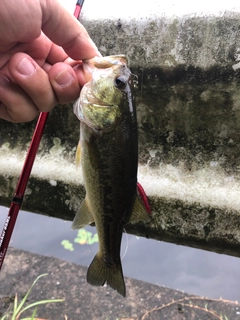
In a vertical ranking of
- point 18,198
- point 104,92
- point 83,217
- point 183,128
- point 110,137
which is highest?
point 104,92

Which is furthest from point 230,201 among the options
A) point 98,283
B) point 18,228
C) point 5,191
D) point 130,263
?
point 18,228

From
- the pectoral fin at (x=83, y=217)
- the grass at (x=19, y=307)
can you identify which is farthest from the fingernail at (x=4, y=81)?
the grass at (x=19, y=307)

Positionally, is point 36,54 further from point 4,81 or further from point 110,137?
point 110,137

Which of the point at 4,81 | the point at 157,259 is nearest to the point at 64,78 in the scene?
the point at 4,81

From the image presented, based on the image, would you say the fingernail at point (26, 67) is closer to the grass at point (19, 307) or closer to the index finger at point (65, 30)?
the index finger at point (65, 30)

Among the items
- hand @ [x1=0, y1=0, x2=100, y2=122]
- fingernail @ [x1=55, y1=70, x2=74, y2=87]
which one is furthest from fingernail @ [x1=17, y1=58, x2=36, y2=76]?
fingernail @ [x1=55, y1=70, x2=74, y2=87]

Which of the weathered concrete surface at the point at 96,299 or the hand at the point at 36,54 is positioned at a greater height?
the hand at the point at 36,54
